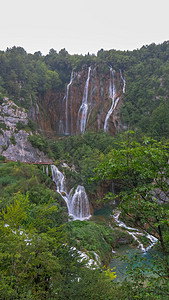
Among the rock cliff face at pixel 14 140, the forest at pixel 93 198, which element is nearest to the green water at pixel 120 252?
the forest at pixel 93 198

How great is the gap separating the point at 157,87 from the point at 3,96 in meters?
25.1

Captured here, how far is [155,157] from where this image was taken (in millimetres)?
4695

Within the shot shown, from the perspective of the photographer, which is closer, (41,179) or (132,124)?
(41,179)

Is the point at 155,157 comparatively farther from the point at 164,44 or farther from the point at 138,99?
the point at 164,44

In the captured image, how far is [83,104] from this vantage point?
41.9 m

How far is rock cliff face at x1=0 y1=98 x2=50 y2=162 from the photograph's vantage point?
27.4 m

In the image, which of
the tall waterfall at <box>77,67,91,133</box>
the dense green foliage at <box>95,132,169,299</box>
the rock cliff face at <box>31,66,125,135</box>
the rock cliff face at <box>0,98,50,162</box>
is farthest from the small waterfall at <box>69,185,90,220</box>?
the tall waterfall at <box>77,67,91,133</box>

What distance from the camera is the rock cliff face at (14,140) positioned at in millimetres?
27375

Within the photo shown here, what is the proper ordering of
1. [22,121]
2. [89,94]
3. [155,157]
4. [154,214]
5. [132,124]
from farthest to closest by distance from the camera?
[89,94] → [132,124] → [22,121] → [155,157] → [154,214]

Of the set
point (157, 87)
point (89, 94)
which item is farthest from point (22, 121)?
point (157, 87)

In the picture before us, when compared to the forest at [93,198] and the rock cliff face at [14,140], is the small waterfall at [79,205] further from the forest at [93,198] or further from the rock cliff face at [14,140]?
the rock cliff face at [14,140]

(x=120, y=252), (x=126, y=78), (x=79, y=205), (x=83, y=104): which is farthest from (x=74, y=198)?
(x=126, y=78)

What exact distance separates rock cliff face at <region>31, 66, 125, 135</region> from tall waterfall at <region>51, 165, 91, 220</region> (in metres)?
17.6

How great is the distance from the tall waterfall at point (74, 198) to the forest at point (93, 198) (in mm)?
518
